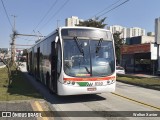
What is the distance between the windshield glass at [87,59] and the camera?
1245 centimetres

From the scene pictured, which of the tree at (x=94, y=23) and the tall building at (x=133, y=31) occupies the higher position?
the tall building at (x=133, y=31)

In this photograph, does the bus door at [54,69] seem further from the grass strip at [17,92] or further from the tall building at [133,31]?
the tall building at [133,31]

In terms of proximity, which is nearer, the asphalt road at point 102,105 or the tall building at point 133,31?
the asphalt road at point 102,105

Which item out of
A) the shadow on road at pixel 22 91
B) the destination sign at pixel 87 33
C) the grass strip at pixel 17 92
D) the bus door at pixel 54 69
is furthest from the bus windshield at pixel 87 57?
the shadow on road at pixel 22 91

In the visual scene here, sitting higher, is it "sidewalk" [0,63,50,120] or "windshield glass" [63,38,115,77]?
"windshield glass" [63,38,115,77]

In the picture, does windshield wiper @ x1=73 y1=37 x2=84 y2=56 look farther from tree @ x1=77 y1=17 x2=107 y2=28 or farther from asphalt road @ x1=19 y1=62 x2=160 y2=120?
tree @ x1=77 y1=17 x2=107 y2=28

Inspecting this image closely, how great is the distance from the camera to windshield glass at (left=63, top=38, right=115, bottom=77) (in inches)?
490

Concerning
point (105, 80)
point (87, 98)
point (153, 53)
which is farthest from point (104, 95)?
point (153, 53)

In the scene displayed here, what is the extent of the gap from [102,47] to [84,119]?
14.9 ft

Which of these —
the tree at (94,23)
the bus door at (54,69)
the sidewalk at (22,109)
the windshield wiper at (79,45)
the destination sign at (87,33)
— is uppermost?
the tree at (94,23)

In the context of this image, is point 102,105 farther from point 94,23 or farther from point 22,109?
point 94,23

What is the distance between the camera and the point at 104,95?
580 inches

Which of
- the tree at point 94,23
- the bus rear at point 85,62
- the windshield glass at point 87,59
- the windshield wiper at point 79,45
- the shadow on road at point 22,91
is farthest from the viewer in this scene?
the tree at point 94,23

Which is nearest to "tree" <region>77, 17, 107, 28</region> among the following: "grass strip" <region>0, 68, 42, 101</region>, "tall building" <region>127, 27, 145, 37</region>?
"grass strip" <region>0, 68, 42, 101</region>
